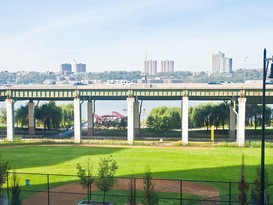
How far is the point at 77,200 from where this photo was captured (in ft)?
93.2

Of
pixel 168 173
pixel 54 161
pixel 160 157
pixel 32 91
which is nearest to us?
pixel 168 173

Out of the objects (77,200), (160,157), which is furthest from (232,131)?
(77,200)

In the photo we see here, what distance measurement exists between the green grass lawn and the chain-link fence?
0.33 metres

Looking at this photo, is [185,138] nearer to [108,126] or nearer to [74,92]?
[74,92]

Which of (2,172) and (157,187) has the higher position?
(2,172)

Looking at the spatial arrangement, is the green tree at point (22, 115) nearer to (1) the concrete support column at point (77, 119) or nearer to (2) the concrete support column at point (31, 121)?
(2) the concrete support column at point (31, 121)

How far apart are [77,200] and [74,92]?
40139 millimetres

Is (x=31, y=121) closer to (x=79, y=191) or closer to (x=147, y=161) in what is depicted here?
(x=147, y=161)

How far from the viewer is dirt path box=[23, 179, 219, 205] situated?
28.2 m

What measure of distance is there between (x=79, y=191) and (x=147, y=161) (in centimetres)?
1502

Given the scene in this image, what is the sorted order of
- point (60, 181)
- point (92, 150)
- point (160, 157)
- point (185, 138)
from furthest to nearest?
point (185, 138) < point (92, 150) < point (160, 157) < point (60, 181)

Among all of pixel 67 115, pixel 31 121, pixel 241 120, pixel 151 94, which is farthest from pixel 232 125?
pixel 67 115

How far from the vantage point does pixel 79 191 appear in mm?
31234

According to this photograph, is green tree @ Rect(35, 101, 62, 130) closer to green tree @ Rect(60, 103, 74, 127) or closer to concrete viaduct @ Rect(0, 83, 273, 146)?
green tree @ Rect(60, 103, 74, 127)
